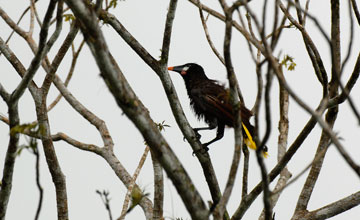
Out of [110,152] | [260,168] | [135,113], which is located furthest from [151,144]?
[110,152]

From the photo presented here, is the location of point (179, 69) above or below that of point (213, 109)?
above

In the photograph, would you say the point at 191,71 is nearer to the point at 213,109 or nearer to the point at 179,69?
the point at 179,69

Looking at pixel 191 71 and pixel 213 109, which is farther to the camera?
pixel 191 71

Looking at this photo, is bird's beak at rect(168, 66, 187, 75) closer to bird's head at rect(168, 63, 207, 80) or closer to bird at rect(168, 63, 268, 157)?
bird's head at rect(168, 63, 207, 80)

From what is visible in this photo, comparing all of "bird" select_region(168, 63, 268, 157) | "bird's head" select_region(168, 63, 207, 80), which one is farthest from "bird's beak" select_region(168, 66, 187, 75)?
"bird" select_region(168, 63, 268, 157)

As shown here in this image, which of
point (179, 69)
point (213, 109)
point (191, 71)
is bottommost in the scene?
point (213, 109)

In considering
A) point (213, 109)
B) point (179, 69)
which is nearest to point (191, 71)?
point (179, 69)

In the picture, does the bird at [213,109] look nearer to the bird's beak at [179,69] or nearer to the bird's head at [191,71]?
the bird's head at [191,71]

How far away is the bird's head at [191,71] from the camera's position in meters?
6.97

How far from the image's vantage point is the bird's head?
22.9 feet

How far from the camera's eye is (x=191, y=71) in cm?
704

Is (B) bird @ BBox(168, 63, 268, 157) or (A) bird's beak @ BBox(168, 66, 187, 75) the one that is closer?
(B) bird @ BBox(168, 63, 268, 157)

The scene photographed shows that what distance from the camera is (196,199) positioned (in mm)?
3053

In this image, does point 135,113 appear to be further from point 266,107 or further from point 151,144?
point 266,107
